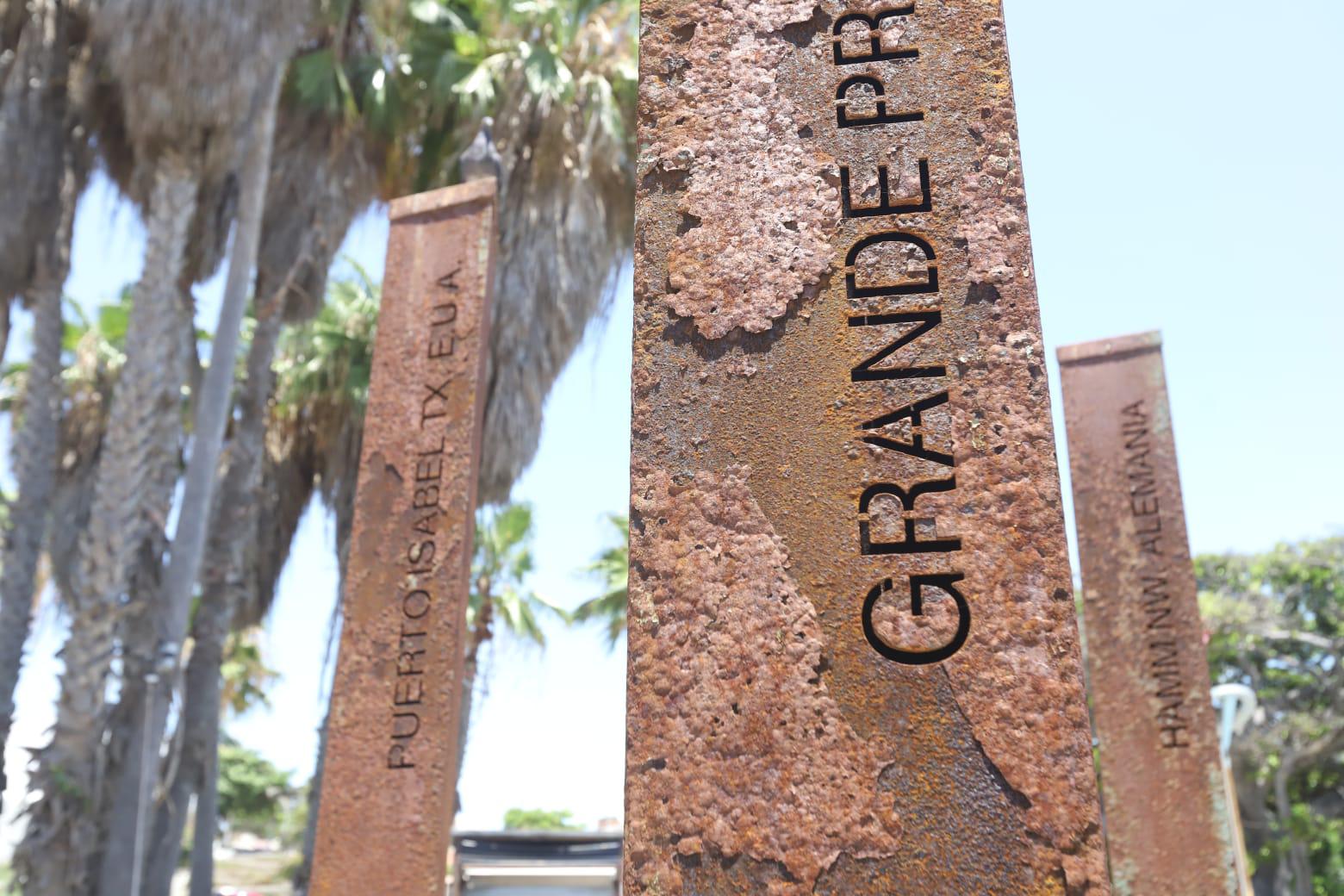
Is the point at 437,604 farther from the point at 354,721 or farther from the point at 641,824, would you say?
the point at 641,824

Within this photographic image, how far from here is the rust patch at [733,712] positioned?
1.75 m

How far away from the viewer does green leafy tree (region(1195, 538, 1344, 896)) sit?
18641 mm

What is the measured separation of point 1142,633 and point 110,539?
7614mm

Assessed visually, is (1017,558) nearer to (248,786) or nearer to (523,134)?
(523,134)

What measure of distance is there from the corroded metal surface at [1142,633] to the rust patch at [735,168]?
15.8 ft

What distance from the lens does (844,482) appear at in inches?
76.0

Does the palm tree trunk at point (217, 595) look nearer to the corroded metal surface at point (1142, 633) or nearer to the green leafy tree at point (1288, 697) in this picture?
the corroded metal surface at point (1142, 633)

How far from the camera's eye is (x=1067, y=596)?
180 centimetres

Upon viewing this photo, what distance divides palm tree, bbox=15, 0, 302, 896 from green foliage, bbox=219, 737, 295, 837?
1427 inches

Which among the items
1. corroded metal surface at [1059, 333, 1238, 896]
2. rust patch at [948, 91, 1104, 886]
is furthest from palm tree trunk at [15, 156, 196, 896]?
rust patch at [948, 91, 1104, 886]

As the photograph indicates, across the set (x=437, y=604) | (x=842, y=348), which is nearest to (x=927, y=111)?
(x=842, y=348)

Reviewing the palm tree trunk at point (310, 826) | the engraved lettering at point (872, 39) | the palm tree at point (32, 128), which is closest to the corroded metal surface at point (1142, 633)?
the engraved lettering at point (872, 39)

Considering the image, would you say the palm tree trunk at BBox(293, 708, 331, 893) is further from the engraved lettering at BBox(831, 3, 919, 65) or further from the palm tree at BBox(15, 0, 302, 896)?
the engraved lettering at BBox(831, 3, 919, 65)

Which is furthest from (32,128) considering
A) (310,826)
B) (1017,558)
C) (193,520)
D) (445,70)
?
(1017,558)
